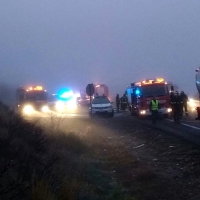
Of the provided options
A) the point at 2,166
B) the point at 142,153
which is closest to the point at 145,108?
the point at 142,153

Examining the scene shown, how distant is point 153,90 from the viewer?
42.3m

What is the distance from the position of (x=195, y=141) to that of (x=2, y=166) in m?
13.2

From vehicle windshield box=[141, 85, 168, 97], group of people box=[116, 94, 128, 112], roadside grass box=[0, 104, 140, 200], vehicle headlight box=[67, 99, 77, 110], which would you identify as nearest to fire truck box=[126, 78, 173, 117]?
vehicle windshield box=[141, 85, 168, 97]

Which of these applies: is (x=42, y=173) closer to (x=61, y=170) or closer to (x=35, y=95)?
(x=61, y=170)

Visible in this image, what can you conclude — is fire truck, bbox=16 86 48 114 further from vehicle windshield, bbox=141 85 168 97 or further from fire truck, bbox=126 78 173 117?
vehicle windshield, bbox=141 85 168 97

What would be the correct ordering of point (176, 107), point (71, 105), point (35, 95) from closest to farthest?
point (176, 107), point (35, 95), point (71, 105)

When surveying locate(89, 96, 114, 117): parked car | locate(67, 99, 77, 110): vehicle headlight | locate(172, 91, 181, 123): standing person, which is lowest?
locate(172, 91, 181, 123): standing person

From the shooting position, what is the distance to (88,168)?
17281 mm

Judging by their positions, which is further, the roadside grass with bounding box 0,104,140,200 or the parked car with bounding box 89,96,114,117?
the parked car with bounding box 89,96,114,117

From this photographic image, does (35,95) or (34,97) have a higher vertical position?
(35,95)

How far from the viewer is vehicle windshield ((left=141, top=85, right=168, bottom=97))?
42.0 metres

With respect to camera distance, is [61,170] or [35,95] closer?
[61,170]

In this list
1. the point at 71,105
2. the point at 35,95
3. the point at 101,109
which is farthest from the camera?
the point at 71,105

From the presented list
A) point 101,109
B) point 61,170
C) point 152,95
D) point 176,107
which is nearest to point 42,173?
point 61,170
